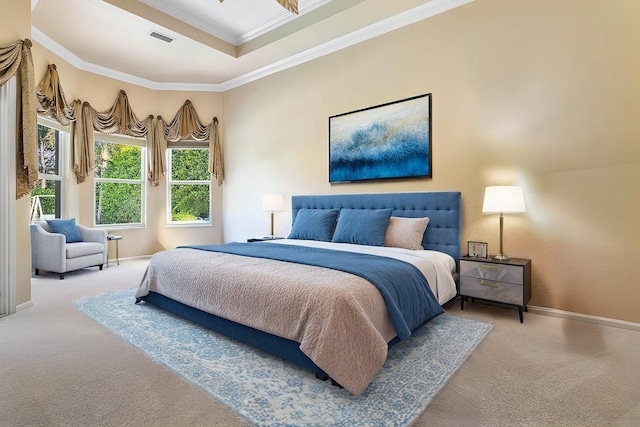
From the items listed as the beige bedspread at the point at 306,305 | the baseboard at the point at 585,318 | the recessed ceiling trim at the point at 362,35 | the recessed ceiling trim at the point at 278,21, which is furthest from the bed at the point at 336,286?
the recessed ceiling trim at the point at 278,21

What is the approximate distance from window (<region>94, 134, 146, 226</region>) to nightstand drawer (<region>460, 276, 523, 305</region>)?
18.4 feet

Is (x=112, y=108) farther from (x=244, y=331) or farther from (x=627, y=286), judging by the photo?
(x=627, y=286)

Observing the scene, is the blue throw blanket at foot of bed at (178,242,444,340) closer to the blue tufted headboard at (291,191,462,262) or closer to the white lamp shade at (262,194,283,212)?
the blue tufted headboard at (291,191,462,262)

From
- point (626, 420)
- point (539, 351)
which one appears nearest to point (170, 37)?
point (539, 351)

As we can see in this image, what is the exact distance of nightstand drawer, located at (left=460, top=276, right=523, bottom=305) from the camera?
115 inches

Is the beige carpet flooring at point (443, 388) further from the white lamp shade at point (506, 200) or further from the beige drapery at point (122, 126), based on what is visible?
the beige drapery at point (122, 126)

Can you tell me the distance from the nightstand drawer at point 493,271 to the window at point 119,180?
5603 millimetres

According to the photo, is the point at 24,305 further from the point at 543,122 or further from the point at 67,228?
the point at 543,122

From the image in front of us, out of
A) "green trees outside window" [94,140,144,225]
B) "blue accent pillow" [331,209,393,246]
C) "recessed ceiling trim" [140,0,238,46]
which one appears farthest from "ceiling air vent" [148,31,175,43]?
"blue accent pillow" [331,209,393,246]

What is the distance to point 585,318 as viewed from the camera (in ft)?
9.69

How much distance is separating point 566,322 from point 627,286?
56cm

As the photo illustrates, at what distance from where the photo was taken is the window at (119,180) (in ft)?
18.9

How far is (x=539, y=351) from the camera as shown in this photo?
7.68 ft

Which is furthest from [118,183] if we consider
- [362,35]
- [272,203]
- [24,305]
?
[362,35]
